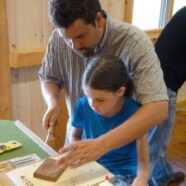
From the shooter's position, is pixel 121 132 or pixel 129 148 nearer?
pixel 121 132

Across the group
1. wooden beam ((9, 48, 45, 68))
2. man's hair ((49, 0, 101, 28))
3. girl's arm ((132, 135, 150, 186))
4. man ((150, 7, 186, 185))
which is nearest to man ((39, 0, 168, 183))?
man's hair ((49, 0, 101, 28))

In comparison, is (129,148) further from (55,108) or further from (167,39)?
(167,39)

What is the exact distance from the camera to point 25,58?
2.31m

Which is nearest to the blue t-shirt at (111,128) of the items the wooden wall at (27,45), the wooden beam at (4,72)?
the wooden beam at (4,72)

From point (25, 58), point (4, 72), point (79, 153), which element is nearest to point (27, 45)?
point (25, 58)

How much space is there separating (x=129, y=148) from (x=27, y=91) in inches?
55.6

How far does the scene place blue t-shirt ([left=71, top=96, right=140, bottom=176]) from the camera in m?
1.21

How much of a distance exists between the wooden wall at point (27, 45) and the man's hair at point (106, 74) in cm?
128

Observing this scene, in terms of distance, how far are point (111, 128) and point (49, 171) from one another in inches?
13.9

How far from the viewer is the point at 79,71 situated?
138 centimetres

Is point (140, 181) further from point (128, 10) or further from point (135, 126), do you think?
point (128, 10)

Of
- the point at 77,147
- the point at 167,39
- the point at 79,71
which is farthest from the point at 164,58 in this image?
the point at 77,147

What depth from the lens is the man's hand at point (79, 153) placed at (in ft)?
3.03

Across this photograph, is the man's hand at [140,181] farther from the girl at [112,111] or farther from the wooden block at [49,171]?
the wooden block at [49,171]
